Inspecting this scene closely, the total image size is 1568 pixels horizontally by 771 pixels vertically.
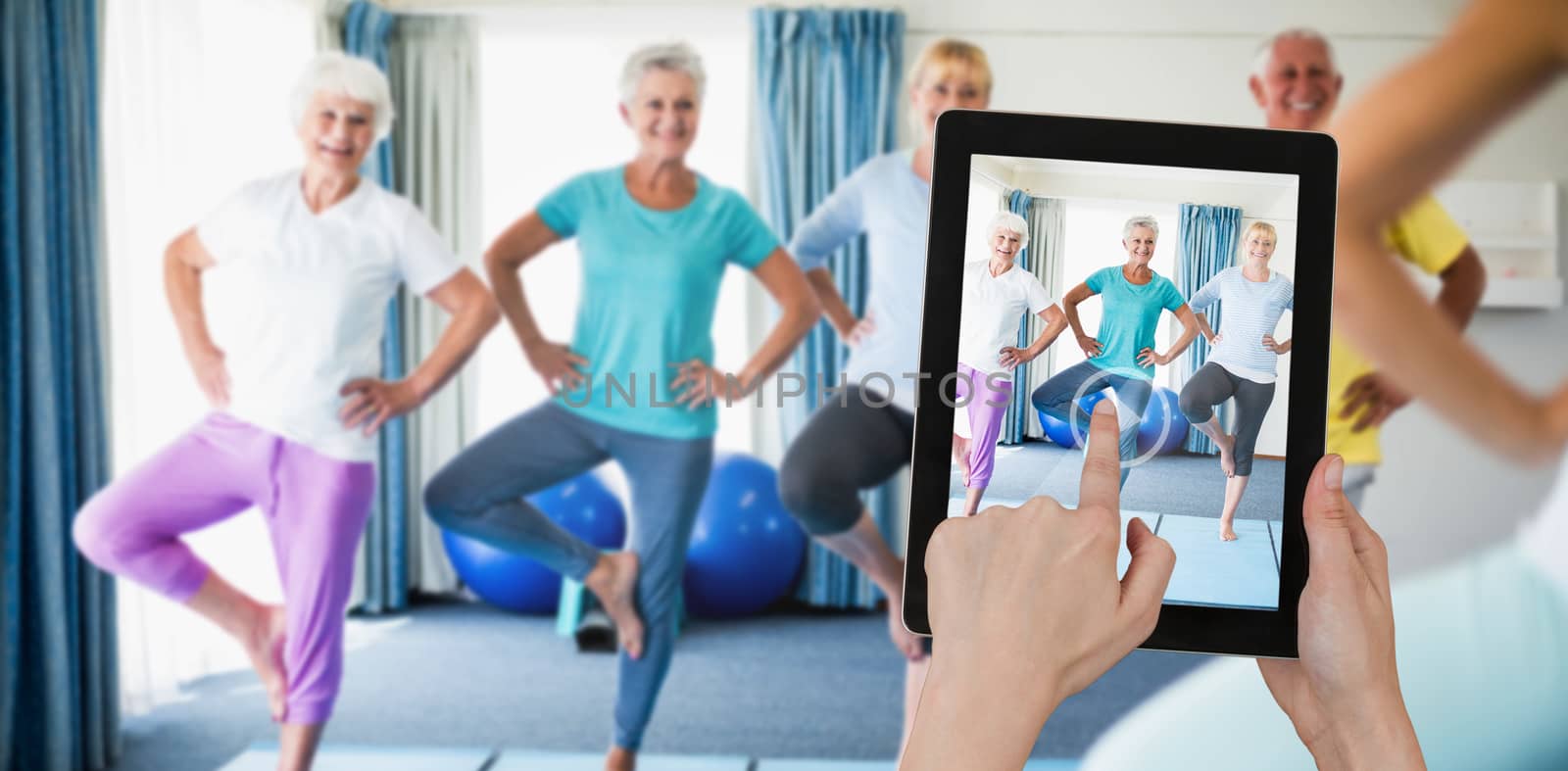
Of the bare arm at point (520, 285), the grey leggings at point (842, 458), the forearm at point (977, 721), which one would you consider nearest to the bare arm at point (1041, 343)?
the forearm at point (977, 721)

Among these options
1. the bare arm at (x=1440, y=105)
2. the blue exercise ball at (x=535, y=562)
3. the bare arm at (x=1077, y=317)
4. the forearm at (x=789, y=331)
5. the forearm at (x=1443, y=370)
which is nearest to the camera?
the bare arm at (x=1077, y=317)

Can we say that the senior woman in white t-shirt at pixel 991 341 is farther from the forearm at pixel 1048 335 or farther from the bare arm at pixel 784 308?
the bare arm at pixel 784 308

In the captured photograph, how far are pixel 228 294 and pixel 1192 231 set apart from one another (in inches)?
120

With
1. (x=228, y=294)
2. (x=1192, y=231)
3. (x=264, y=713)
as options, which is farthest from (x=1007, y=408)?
(x=228, y=294)

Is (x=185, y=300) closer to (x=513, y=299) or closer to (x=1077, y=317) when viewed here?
(x=513, y=299)

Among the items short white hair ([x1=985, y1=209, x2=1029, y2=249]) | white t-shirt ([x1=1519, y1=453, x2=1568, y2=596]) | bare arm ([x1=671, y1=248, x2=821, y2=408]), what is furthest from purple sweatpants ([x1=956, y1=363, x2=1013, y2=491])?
bare arm ([x1=671, y1=248, x2=821, y2=408])

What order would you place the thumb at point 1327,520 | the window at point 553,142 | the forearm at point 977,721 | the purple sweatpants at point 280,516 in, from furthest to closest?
the window at point 553,142 < the purple sweatpants at point 280,516 < the thumb at point 1327,520 < the forearm at point 977,721

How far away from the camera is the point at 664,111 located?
2441mm

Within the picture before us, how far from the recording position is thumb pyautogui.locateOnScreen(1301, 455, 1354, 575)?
65 cm

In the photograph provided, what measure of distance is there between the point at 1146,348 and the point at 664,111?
1.87m

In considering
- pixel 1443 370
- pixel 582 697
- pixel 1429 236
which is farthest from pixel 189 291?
pixel 1429 236

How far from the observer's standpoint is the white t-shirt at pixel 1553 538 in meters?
1.21

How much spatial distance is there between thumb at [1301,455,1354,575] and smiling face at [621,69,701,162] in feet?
6.44

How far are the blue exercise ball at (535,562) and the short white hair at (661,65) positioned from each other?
1.37 metres
